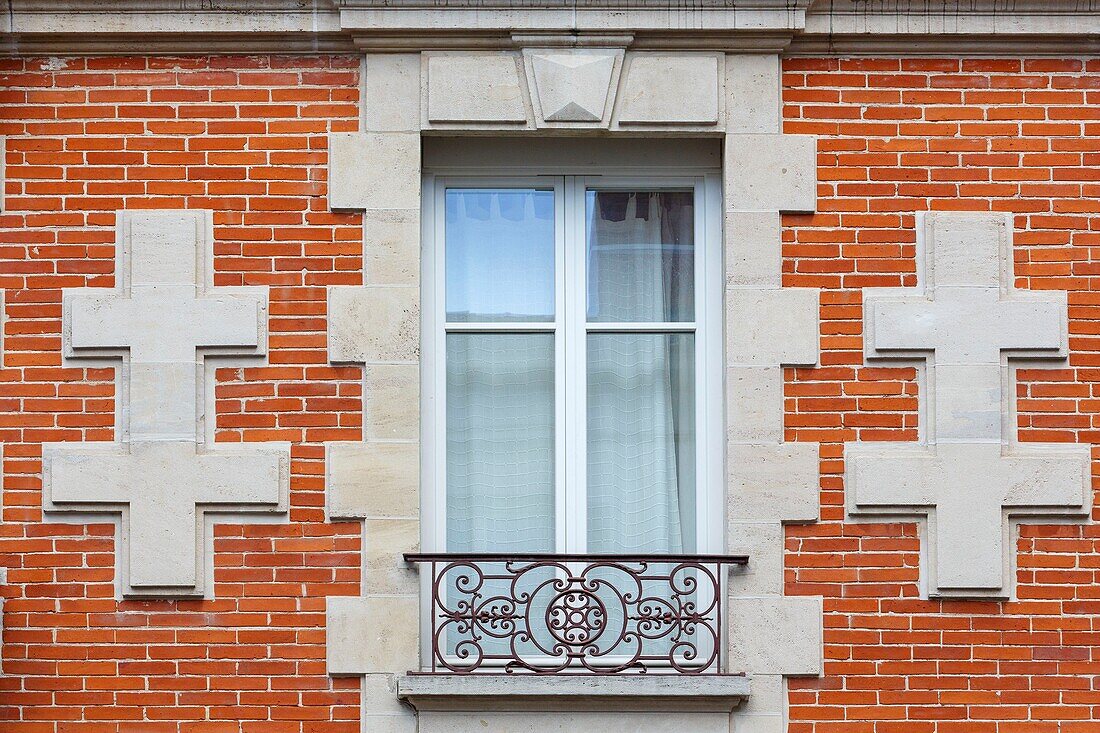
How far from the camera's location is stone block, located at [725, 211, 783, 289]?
6.03 m

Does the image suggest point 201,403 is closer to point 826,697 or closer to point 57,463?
point 57,463

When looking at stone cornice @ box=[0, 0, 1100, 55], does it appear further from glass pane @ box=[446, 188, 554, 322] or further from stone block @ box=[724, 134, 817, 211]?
glass pane @ box=[446, 188, 554, 322]

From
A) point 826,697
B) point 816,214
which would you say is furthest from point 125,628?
point 816,214

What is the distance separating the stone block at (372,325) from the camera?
5965 mm

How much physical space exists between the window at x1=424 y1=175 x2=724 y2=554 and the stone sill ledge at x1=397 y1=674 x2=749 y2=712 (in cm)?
64

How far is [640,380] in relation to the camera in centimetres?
630

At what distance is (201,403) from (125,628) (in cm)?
101

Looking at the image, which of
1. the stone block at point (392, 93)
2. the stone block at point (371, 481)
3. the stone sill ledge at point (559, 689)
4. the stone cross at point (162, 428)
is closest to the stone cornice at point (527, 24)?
the stone block at point (392, 93)

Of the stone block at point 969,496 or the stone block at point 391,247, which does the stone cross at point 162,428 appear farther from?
the stone block at point 969,496

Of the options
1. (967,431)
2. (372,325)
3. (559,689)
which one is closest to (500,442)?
(372,325)

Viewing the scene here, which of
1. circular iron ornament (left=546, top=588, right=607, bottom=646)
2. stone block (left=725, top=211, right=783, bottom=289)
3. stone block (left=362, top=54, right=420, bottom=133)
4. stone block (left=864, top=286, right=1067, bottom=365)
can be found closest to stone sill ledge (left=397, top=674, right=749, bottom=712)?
circular iron ornament (left=546, top=588, right=607, bottom=646)

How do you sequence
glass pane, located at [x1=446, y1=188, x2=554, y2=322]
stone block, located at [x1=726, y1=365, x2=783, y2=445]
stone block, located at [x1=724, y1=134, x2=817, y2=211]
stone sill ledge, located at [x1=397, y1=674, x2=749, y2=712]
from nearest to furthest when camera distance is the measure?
stone sill ledge, located at [x1=397, y1=674, x2=749, y2=712] → stone block, located at [x1=726, y1=365, x2=783, y2=445] → stone block, located at [x1=724, y1=134, x2=817, y2=211] → glass pane, located at [x1=446, y1=188, x2=554, y2=322]

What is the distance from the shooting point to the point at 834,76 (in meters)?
6.16

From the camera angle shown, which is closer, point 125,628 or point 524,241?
point 125,628
